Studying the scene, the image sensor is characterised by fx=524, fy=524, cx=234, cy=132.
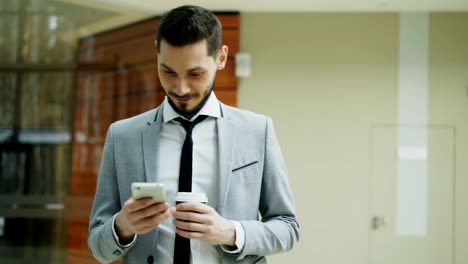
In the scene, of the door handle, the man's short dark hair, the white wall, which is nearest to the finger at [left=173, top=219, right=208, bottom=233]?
the man's short dark hair

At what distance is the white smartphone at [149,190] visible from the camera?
1163 millimetres

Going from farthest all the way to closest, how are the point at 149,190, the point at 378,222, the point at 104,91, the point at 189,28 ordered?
the point at 378,222 → the point at 104,91 → the point at 189,28 → the point at 149,190

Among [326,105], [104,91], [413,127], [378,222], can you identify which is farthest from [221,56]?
[413,127]

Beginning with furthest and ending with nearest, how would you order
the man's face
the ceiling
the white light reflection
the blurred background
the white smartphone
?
the white light reflection
the blurred background
the ceiling
the man's face
the white smartphone

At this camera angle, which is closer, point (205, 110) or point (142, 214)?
point (142, 214)

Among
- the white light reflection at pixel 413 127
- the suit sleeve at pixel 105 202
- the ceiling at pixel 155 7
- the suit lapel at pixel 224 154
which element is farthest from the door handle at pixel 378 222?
the suit sleeve at pixel 105 202

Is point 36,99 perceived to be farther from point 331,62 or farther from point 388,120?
point 388,120

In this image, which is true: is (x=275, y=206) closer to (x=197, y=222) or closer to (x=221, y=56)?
(x=197, y=222)

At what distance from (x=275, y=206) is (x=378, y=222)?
12.7ft

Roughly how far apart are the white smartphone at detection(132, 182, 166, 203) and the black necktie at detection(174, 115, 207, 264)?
0.75 feet

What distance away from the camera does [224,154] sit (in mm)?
1461

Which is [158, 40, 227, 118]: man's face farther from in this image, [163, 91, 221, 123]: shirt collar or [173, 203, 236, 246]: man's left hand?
[173, 203, 236, 246]: man's left hand

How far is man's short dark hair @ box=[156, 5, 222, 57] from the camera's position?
1376 mm

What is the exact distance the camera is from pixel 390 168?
5.13 metres
